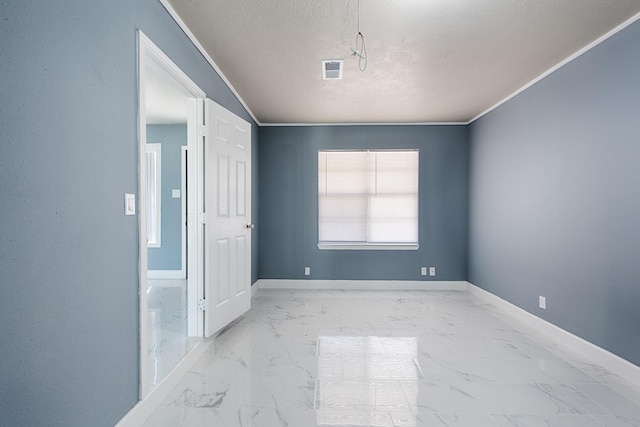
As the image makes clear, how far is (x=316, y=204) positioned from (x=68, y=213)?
392 centimetres

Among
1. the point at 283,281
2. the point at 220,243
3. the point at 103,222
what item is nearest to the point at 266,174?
the point at 283,281

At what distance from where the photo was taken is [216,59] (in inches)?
119

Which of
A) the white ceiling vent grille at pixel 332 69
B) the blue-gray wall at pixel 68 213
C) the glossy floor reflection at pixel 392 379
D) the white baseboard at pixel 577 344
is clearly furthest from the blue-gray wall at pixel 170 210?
the white baseboard at pixel 577 344

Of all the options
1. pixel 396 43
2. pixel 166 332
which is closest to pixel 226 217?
pixel 166 332

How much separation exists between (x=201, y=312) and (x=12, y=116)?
84.7 inches

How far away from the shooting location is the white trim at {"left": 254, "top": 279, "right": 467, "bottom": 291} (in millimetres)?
5098

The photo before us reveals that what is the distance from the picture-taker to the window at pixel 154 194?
5645 millimetres

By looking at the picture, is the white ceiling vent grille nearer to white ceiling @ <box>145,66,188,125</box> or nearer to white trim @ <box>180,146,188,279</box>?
white ceiling @ <box>145,66,188,125</box>

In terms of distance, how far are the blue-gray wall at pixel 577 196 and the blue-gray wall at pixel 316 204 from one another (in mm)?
853

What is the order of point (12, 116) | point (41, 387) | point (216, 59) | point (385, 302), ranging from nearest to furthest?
point (12, 116), point (41, 387), point (216, 59), point (385, 302)

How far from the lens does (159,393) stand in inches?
83.1

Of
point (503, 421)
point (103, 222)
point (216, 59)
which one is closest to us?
point (103, 222)

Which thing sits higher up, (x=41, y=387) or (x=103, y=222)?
(x=103, y=222)

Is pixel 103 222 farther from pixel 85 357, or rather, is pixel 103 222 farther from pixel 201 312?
pixel 201 312
